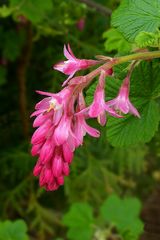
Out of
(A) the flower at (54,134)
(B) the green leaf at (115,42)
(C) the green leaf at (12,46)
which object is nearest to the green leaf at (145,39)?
(A) the flower at (54,134)

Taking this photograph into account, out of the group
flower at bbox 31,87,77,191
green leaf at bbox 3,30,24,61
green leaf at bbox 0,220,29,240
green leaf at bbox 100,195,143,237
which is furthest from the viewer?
green leaf at bbox 3,30,24,61

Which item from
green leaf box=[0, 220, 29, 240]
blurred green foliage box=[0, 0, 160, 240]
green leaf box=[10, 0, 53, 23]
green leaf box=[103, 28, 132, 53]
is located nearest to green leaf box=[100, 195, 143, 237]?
blurred green foliage box=[0, 0, 160, 240]

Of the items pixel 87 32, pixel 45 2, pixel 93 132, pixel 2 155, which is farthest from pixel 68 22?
pixel 93 132

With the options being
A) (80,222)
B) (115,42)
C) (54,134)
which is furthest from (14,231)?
(54,134)

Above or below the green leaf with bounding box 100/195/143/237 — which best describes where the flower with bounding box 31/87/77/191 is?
above

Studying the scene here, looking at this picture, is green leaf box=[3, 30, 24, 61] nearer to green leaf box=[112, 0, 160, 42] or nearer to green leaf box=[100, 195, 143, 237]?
green leaf box=[100, 195, 143, 237]

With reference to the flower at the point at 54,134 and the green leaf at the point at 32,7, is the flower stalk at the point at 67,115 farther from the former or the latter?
the green leaf at the point at 32,7

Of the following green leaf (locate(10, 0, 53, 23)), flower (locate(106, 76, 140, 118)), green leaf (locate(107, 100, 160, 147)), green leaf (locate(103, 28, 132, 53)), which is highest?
green leaf (locate(10, 0, 53, 23))
